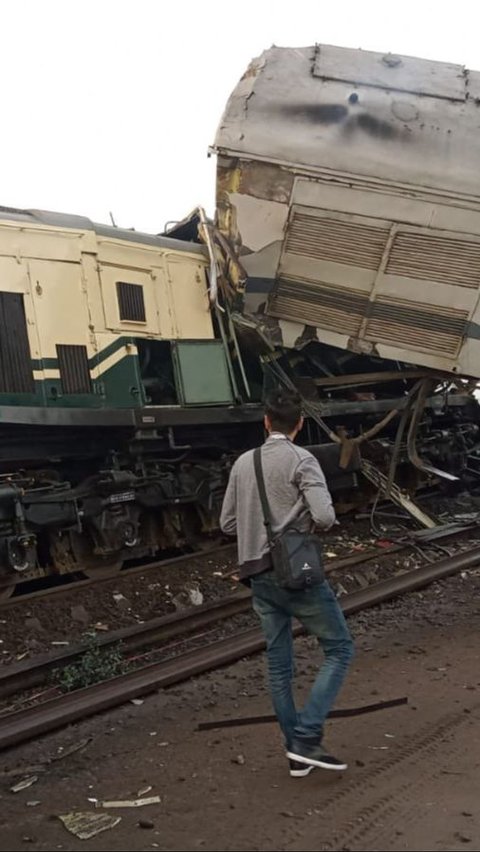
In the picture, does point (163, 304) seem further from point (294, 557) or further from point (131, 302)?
point (294, 557)

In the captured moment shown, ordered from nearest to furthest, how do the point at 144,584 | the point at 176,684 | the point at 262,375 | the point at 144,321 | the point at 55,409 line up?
the point at 176,684 → the point at 55,409 → the point at 144,584 → the point at 144,321 → the point at 262,375

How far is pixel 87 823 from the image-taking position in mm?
3623

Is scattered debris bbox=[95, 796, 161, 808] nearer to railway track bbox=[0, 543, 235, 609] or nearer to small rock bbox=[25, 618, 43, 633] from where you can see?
small rock bbox=[25, 618, 43, 633]

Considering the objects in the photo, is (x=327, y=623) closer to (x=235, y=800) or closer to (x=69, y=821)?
(x=235, y=800)

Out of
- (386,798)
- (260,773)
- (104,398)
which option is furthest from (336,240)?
(386,798)

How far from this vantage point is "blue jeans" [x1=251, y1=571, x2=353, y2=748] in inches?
157

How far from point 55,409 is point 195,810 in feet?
16.0

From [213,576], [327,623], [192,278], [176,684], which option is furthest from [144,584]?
[327,623]

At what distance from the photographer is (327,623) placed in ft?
13.2

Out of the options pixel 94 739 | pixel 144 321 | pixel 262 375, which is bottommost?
pixel 94 739

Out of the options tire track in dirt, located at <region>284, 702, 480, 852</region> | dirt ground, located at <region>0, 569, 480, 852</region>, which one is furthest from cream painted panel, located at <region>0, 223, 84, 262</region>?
tire track in dirt, located at <region>284, 702, 480, 852</region>

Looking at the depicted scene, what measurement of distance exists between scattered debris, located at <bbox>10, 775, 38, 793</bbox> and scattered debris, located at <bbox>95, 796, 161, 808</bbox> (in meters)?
0.50

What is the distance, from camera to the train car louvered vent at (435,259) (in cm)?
879

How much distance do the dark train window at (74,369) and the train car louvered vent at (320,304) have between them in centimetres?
228
